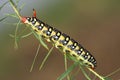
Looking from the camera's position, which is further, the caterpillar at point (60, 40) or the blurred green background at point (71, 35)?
the blurred green background at point (71, 35)

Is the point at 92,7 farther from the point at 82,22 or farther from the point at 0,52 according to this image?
the point at 0,52

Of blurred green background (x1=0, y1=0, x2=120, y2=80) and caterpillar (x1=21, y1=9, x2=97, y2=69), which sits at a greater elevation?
caterpillar (x1=21, y1=9, x2=97, y2=69)

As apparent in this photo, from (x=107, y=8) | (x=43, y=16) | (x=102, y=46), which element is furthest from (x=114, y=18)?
(x=43, y=16)

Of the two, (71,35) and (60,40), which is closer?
(60,40)

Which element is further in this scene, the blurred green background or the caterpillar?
the blurred green background
